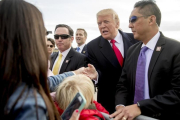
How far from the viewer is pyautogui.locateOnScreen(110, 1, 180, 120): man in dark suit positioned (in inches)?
82.1

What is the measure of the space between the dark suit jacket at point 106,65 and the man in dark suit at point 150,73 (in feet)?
1.81

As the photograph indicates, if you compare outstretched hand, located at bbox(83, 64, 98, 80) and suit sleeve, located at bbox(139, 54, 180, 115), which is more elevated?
outstretched hand, located at bbox(83, 64, 98, 80)

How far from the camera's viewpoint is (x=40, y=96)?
1015mm

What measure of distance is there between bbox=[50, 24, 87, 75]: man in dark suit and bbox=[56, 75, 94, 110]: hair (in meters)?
1.86

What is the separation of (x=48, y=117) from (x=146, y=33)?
78.2 inches

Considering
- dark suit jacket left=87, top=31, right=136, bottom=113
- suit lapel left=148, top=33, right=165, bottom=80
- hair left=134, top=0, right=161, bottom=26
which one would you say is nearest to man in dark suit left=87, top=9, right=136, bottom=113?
dark suit jacket left=87, top=31, right=136, bottom=113

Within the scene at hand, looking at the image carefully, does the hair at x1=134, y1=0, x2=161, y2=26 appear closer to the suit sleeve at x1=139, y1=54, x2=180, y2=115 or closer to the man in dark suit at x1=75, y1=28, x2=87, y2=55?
the suit sleeve at x1=139, y1=54, x2=180, y2=115

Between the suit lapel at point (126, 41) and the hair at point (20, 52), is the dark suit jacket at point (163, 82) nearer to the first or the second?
the suit lapel at point (126, 41)

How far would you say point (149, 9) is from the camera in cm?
277

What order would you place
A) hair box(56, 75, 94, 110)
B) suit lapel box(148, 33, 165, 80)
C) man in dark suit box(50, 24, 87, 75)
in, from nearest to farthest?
hair box(56, 75, 94, 110)
suit lapel box(148, 33, 165, 80)
man in dark suit box(50, 24, 87, 75)

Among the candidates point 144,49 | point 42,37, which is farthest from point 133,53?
point 42,37

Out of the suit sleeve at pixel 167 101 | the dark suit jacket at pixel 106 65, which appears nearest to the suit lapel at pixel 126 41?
the dark suit jacket at pixel 106 65

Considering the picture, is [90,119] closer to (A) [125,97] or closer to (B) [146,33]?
(A) [125,97]

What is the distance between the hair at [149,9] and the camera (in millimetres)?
2738
